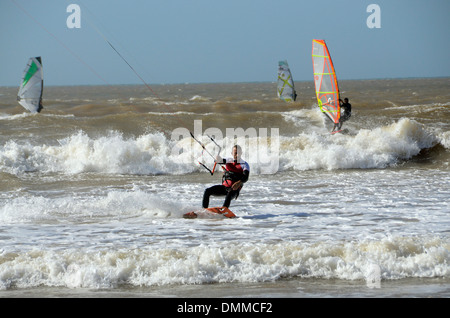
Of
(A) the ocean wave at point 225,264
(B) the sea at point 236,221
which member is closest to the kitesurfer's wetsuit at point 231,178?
(B) the sea at point 236,221

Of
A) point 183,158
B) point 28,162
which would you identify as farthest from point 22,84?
point 183,158

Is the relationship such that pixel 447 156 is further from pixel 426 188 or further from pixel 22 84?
pixel 22 84

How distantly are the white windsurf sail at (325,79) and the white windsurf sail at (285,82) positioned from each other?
486 inches

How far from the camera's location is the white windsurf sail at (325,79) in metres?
16.2

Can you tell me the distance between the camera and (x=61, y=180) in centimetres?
1297

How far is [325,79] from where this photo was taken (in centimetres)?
1673

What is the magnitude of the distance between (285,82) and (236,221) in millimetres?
23739

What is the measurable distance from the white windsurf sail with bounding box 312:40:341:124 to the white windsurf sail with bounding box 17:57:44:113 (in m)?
10.7

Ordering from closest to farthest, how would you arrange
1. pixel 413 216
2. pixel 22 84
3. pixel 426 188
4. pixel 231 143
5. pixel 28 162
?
1. pixel 413 216
2. pixel 426 188
3. pixel 28 162
4. pixel 231 143
5. pixel 22 84

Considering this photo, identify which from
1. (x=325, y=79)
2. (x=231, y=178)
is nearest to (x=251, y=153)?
(x=325, y=79)

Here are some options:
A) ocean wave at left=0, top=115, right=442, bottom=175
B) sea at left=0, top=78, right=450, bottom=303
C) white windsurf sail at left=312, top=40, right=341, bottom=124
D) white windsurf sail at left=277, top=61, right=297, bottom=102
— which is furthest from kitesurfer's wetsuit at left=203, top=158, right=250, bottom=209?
white windsurf sail at left=277, top=61, right=297, bottom=102

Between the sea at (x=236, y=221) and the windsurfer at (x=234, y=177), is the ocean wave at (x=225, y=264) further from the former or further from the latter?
the windsurfer at (x=234, y=177)

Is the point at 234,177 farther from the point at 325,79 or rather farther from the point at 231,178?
the point at 325,79
